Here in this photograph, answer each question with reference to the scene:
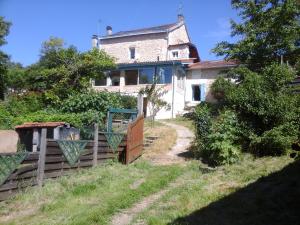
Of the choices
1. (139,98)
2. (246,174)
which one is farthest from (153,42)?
(246,174)

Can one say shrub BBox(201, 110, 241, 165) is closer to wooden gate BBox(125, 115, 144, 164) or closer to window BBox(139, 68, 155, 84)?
wooden gate BBox(125, 115, 144, 164)

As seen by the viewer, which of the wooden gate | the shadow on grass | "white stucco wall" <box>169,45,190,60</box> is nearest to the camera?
the shadow on grass

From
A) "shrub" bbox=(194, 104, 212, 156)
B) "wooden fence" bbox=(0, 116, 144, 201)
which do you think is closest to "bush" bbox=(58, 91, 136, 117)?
"wooden fence" bbox=(0, 116, 144, 201)

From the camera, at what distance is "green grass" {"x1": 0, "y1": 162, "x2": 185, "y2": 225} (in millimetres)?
8039

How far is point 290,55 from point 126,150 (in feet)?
46.2

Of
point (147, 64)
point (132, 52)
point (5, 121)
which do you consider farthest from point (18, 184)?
point (132, 52)

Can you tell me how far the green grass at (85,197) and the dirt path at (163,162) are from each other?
0.19m

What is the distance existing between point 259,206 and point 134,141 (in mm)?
7629

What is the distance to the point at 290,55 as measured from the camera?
23.7m

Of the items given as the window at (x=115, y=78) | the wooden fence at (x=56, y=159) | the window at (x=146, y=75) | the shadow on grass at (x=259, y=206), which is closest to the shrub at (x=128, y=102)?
the window at (x=146, y=75)

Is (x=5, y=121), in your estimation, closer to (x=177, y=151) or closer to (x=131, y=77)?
(x=177, y=151)

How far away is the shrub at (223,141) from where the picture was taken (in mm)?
12898

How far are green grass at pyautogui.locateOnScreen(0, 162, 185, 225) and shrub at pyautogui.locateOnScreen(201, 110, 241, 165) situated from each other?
1.46 meters

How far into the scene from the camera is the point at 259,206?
8195 millimetres
